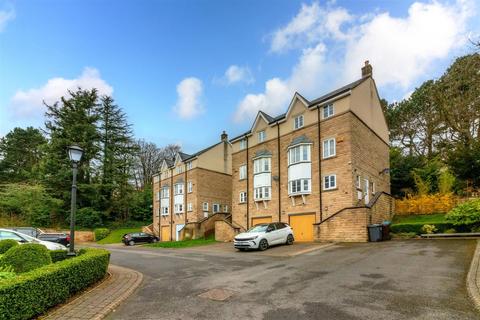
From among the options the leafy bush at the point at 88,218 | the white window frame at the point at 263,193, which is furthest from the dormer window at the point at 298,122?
the leafy bush at the point at 88,218

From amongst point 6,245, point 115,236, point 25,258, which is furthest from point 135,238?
point 25,258

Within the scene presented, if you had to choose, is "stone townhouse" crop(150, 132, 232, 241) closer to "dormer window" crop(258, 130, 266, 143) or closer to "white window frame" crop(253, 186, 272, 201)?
"white window frame" crop(253, 186, 272, 201)

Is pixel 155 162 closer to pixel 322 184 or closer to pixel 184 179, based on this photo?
pixel 184 179

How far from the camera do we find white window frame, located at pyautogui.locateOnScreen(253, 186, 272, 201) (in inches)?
1067

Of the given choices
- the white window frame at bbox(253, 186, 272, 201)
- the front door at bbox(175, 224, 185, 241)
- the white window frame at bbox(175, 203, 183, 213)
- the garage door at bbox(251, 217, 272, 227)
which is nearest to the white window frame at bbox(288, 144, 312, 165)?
the white window frame at bbox(253, 186, 272, 201)

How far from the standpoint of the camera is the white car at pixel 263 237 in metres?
17.8

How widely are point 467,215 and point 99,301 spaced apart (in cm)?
1882

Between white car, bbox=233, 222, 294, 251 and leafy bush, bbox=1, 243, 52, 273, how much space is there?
1104cm

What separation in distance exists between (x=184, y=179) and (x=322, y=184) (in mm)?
21508

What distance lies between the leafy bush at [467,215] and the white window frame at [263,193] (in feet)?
42.7

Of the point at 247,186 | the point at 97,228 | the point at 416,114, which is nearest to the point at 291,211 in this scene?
the point at 247,186

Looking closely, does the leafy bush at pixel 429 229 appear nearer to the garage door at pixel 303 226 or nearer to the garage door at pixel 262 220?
the garage door at pixel 303 226

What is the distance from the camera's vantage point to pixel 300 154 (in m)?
24.6

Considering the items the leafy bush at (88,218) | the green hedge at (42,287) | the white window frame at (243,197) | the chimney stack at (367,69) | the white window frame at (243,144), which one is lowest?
the leafy bush at (88,218)
